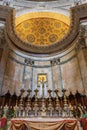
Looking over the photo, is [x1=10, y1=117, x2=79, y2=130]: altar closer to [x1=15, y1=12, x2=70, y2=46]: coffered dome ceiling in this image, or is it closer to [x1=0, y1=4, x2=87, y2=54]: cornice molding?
[x1=0, y1=4, x2=87, y2=54]: cornice molding

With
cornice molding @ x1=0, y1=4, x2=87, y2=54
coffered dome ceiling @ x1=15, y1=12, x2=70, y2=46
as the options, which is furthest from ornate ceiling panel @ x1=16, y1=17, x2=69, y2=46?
cornice molding @ x1=0, y1=4, x2=87, y2=54

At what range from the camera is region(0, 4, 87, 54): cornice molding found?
41.8 feet

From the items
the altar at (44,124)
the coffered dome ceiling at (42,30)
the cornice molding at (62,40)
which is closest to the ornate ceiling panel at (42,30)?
the coffered dome ceiling at (42,30)

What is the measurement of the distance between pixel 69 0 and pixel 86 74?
8.13 meters

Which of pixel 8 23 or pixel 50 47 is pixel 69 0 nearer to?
pixel 50 47

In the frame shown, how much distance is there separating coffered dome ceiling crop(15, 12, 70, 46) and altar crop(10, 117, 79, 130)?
1057 cm

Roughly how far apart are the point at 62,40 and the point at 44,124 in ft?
30.9

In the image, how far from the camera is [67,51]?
14.5 metres

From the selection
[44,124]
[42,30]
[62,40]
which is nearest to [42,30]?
[42,30]

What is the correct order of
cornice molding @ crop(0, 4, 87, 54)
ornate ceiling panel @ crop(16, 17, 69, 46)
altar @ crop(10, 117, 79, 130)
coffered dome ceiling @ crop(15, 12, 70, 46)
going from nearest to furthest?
altar @ crop(10, 117, 79, 130), cornice molding @ crop(0, 4, 87, 54), coffered dome ceiling @ crop(15, 12, 70, 46), ornate ceiling panel @ crop(16, 17, 69, 46)

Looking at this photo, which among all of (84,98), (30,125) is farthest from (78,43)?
(30,125)

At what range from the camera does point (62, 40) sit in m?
15.0

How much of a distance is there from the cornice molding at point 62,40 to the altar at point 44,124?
7916 millimetres

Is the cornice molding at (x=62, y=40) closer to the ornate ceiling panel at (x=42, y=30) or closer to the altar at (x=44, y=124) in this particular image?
the ornate ceiling panel at (x=42, y=30)
